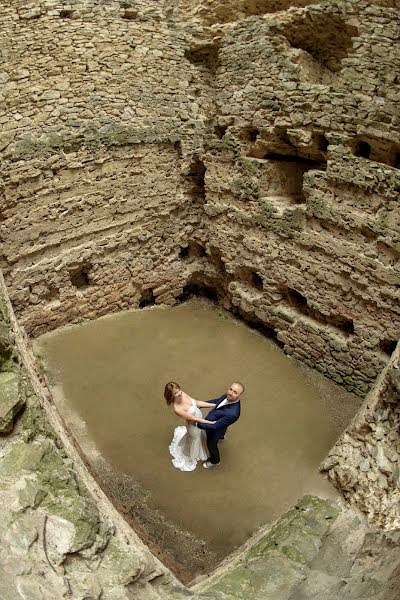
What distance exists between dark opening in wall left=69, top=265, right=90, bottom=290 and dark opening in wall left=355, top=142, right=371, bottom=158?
4.54m

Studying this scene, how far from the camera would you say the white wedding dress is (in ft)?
20.2

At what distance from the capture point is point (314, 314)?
26.2ft

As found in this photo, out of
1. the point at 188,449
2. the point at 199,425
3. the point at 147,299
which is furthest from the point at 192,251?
the point at 199,425

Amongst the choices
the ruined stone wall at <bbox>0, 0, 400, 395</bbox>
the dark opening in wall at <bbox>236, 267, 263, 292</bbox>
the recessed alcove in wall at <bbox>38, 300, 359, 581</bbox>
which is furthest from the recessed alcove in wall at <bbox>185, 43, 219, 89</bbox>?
the recessed alcove in wall at <bbox>38, 300, 359, 581</bbox>

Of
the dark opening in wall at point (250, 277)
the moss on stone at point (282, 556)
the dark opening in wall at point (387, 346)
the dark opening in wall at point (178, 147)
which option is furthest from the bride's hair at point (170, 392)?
the dark opening in wall at point (178, 147)

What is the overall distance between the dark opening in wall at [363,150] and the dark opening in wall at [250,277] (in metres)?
2.58

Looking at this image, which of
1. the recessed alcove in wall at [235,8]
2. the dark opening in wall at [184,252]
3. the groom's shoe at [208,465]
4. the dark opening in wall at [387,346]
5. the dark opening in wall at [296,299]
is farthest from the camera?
the dark opening in wall at [184,252]

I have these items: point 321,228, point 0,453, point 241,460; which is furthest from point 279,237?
point 0,453

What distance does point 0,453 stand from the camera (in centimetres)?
344

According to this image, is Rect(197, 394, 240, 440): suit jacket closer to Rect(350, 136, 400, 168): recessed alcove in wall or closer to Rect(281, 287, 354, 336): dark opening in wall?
Rect(281, 287, 354, 336): dark opening in wall

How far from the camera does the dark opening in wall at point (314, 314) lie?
764 centimetres

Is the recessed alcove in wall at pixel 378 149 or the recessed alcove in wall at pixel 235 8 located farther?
the recessed alcove in wall at pixel 235 8

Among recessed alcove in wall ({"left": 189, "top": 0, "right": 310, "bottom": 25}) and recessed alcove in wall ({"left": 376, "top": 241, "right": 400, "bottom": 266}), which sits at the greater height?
recessed alcove in wall ({"left": 189, "top": 0, "right": 310, "bottom": 25})

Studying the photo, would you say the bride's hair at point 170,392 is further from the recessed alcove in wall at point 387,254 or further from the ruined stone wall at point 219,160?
the recessed alcove in wall at point 387,254
